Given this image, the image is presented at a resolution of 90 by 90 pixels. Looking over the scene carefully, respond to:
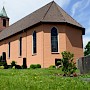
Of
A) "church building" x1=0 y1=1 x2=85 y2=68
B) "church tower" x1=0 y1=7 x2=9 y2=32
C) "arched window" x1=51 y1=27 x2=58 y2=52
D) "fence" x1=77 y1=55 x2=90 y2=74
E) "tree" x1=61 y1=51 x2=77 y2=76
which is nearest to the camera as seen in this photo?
"tree" x1=61 y1=51 x2=77 y2=76

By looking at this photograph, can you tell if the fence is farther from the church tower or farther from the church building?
the church tower

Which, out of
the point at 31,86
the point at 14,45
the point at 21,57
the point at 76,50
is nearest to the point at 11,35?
the point at 14,45

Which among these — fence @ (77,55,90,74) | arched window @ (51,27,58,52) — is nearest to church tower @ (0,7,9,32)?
arched window @ (51,27,58,52)

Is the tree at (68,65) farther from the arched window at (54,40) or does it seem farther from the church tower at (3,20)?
the church tower at (3,20)

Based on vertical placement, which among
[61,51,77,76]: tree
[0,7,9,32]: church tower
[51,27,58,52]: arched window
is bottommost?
[61,51,77,76]: tree

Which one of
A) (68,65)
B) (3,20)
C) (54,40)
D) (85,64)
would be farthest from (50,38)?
(3,20)

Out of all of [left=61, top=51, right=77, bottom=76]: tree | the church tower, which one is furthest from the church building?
the church tower

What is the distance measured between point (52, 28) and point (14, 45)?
12.2 m

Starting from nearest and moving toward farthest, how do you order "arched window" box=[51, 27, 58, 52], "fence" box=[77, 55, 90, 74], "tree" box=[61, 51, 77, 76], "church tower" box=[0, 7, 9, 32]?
"tree" box=[61, 51, 77, 76] → "fence" box=[77, 55, 90, 74] → "arched window" box=[51, 27, 58, 52] → "church tower" box=[0, 7, 9, 32]

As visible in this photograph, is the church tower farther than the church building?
Yes

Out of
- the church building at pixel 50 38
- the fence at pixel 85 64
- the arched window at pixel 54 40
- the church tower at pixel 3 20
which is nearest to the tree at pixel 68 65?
the fence at pixel 85 64

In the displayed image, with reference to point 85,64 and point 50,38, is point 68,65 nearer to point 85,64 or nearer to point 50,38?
point 85,64

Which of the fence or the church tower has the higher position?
the church tower

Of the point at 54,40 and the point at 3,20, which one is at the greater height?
the point at 3,20
